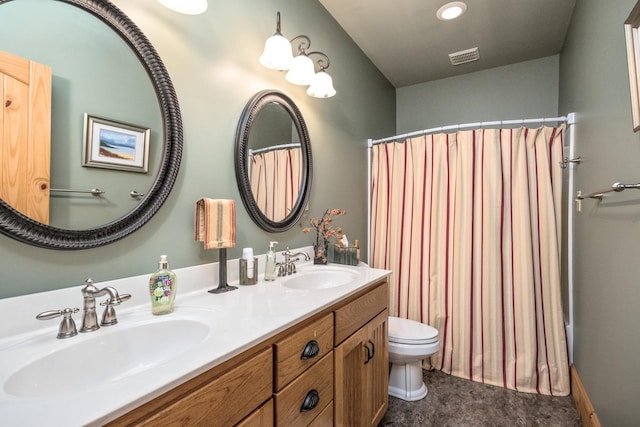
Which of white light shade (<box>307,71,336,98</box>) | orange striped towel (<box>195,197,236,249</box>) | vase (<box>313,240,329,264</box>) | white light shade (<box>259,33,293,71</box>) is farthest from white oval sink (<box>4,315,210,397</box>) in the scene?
white light shade (<box>307,71,336,98</box>)

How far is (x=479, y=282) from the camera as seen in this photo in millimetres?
2094

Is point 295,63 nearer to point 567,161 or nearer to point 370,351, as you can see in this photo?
point 370,351

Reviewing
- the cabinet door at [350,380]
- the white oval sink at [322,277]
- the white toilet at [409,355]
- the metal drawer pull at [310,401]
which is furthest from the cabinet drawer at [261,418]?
the white toilet at [409,355]

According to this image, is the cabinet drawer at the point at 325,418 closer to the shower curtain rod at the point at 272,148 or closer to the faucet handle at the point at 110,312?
the faucet handle at the point at 110,312

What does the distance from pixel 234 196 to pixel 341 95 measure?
128 cm

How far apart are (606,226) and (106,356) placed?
1.89 m

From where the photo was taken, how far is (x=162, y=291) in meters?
0.92

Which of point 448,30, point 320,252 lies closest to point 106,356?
point 320,252

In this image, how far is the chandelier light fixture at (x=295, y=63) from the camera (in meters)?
1.40

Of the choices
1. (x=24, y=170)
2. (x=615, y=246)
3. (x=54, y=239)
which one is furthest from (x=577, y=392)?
(x=24, y=170)

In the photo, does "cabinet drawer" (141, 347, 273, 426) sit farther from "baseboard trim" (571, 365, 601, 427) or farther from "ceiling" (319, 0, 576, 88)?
"ceiling" (319, 0, 576, 88)

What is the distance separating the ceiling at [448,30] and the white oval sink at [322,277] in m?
1.74

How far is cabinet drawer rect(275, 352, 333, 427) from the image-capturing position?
0.84 meters

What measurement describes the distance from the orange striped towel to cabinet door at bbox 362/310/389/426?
76 cm
